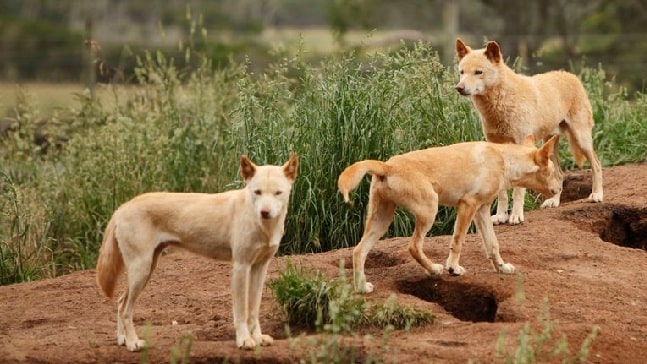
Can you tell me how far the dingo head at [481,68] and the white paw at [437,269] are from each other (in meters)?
1.96

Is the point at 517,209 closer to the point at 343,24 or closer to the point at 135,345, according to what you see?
the point at 135,345

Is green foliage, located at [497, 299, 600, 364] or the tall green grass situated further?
the tall green grass

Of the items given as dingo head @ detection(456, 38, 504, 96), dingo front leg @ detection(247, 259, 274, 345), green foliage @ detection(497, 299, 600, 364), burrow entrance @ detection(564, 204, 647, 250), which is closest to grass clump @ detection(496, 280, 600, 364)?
green foliage @ detection(497, 299, 600, 364)

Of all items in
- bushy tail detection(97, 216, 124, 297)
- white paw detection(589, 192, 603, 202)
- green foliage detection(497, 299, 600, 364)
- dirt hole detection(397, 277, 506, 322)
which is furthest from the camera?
white paw detection(589, 192, 603, 202)

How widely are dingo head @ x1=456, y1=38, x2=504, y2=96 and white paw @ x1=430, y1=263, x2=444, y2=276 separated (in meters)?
1.96

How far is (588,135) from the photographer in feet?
36.1

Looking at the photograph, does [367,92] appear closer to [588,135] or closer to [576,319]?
[588,135]

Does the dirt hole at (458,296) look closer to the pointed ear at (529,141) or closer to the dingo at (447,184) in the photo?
the dingo at (447,184)

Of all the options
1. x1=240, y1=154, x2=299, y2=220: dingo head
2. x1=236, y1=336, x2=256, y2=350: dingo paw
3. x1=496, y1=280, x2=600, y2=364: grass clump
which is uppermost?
x1=240, y1=154, x2=299, y2=220: dingo head

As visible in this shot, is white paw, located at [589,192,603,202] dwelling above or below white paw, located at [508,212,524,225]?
above

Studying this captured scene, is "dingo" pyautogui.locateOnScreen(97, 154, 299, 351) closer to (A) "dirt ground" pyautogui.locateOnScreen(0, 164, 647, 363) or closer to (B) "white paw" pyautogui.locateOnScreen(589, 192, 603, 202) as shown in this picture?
(A) "dirt ground" pyautogui.locateOnScreen(0, 164, 647, 363)

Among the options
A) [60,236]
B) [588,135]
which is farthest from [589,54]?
[60,236]

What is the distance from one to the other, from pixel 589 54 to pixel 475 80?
15.0m

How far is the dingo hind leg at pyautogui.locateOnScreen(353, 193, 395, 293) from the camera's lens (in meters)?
8.21
